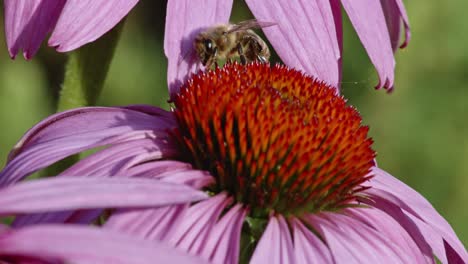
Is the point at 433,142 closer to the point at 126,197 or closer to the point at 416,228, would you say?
the point at 416,228

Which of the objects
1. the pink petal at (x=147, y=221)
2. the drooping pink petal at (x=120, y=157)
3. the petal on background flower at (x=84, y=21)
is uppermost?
the petal on background flower at (x=84, y=21)

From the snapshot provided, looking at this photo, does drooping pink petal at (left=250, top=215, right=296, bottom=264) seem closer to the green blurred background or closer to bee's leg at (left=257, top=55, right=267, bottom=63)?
bee's leg at (left=257, top=55, right=267, bottom=63)

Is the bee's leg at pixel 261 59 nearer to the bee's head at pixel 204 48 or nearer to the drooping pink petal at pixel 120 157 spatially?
the bee's head at pixel 204 48

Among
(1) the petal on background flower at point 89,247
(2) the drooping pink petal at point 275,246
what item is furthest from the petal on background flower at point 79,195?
(2) the drooping pink petal at point 275,246

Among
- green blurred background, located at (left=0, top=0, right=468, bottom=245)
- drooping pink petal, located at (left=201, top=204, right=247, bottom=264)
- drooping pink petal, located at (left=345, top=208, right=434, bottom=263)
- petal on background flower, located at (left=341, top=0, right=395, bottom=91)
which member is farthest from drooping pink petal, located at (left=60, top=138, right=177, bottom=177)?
green blurred background, located at (left=0, top=0, right=468, bottom=245)

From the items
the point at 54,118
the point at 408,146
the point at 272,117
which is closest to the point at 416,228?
the point at 272,117

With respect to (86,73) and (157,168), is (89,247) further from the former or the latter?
(86,73)

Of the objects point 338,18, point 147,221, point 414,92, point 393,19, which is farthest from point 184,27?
point 414,92

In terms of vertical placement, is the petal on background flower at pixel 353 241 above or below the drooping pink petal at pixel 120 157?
below
